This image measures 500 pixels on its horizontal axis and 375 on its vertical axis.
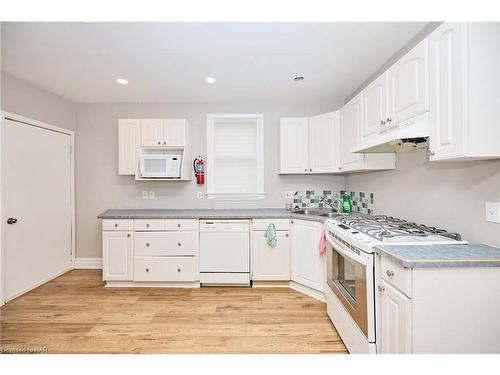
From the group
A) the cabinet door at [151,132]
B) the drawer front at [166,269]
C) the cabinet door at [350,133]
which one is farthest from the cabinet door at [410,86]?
the cabinet door at [151,132]

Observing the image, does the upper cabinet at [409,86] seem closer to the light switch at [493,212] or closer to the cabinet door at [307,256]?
the light switch at [493,212]

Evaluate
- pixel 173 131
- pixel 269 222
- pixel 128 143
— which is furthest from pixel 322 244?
pixel 128 143

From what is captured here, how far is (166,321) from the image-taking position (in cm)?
226

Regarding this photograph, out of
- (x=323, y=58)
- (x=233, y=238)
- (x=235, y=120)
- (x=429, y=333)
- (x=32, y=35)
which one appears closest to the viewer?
(x=429, y=333)

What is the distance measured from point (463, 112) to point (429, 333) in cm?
112

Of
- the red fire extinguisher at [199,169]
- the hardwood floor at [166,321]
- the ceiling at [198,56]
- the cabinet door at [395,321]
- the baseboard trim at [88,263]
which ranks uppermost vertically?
the ceiling at [198,56]

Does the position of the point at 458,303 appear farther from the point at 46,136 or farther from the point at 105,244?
the point at 46,136

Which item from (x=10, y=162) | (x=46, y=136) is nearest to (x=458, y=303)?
(x=10, y=162)

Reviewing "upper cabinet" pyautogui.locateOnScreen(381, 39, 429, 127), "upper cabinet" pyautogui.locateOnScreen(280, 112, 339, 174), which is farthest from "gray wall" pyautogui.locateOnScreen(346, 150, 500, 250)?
"upper cabinet" pyautogui.locateOnScreen(280, 112, 339, 174)

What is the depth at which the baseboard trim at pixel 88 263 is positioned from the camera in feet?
11.9

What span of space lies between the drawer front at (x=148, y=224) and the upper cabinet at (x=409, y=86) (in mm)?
2619

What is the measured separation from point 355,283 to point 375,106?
1.46 meters

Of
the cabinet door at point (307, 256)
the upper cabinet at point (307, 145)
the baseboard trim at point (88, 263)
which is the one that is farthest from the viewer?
the baseboard trim at point (88, 263)

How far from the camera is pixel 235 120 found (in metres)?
3.59
